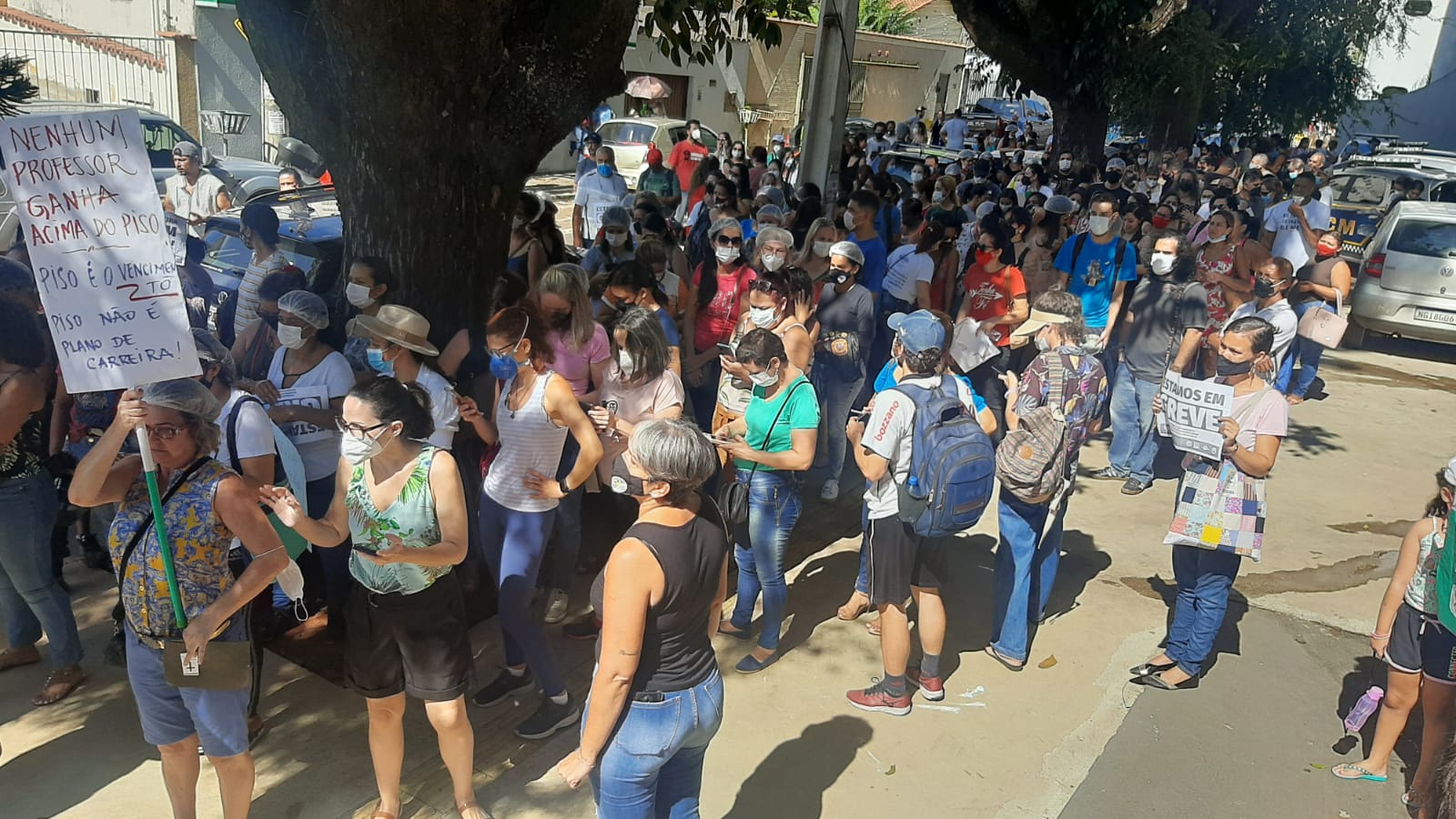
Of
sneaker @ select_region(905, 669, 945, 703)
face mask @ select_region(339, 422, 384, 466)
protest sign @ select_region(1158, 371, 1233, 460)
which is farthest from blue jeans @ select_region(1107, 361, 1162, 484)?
face mask @ select_region(339, 422, 384, 466)

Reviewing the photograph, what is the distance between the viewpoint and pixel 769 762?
4391 millimetres

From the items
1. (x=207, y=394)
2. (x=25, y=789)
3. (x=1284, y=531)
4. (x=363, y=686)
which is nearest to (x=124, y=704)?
(x=25, y=789)

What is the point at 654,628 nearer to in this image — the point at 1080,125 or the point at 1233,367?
the point at 1233,367

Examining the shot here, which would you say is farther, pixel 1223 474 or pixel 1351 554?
pixel 1351 554

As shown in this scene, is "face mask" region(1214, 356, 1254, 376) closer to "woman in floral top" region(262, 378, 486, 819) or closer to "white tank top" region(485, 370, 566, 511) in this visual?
"white tank top" region(485, 370, 566, 511)

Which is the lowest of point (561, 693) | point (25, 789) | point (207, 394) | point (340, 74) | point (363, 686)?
point (25, 789)

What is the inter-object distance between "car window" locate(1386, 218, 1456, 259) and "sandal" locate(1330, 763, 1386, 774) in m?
9.85

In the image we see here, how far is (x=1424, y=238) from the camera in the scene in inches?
481

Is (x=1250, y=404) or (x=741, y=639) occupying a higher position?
(x=1250, y=404)

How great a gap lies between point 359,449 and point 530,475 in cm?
97

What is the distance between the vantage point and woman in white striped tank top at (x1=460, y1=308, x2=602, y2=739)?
432cm

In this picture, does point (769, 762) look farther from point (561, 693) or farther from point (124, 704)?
point (124, 704)

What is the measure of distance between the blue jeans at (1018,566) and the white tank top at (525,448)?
2152 millimetres

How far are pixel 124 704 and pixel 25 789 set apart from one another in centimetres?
57
